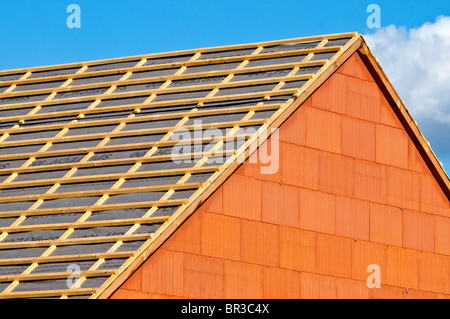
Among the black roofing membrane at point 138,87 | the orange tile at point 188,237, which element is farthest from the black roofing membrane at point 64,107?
the orange tile at point 188,237

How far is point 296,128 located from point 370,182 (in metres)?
2.83

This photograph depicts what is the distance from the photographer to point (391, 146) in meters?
27.5

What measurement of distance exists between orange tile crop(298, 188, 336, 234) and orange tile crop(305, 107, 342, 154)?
3.72 feet

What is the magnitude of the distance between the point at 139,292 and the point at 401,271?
316 inches

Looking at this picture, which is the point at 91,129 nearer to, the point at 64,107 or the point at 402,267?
the point at 64,107

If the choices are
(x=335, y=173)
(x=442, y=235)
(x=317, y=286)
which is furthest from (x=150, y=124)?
(x=442, y=235)

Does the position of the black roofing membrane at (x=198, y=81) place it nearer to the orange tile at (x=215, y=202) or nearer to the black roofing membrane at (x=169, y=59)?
the black roofing membrane at (x=169, y=59)

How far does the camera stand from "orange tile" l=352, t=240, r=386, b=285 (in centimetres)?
2577

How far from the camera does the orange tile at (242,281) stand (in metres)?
23.0

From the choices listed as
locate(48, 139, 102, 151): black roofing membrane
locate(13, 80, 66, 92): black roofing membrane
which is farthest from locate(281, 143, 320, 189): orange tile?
locate(13, 80, 66, 92): black roofing membrane

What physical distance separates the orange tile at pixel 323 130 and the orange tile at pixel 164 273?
491 centimetres

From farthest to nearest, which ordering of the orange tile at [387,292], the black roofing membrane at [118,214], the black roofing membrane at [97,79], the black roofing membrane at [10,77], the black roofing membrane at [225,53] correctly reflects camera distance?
the black roofing membrane at [10,77]
the black roofing membrane at [97,79]
the black roofing membrane at [225,53]
the orange tile at [387,292]
the black roofing membrane at [118,214]

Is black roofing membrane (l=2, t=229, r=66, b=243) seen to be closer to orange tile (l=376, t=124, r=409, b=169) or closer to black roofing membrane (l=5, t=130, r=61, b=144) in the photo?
black roofing membrane (l=5, t=130, r=61, b=144)
